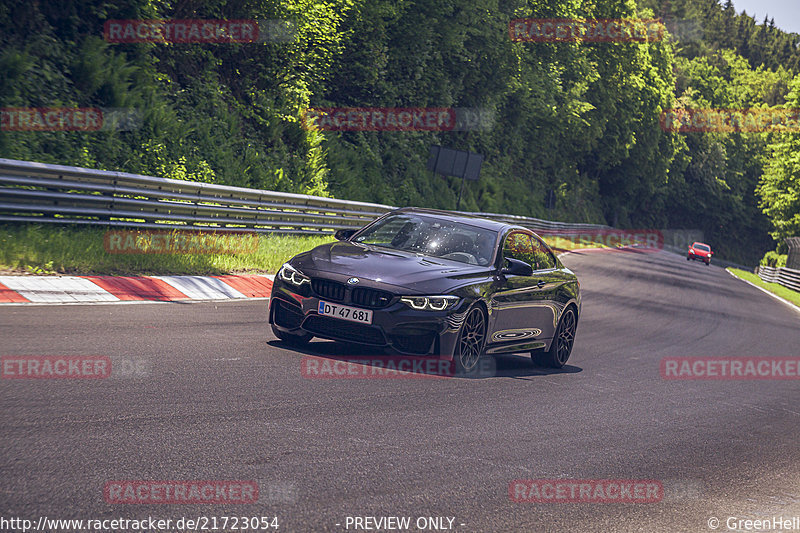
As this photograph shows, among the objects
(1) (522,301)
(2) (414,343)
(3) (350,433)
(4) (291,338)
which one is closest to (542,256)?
(1) (522,301)

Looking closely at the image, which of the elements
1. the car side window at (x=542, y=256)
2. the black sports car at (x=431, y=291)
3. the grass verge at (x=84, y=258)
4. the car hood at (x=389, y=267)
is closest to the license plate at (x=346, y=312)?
the black sports car at (x=431, y=291)

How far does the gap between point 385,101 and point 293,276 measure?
1174 inches

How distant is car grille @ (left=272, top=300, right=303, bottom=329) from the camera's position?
860 cm

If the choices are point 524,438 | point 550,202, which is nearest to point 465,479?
point 524,438

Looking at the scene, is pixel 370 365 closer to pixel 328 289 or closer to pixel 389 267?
pixel 328 289

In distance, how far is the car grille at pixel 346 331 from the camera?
820 centimetres

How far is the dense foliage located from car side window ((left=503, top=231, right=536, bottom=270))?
10010 millimetres

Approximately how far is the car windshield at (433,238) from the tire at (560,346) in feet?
5.08

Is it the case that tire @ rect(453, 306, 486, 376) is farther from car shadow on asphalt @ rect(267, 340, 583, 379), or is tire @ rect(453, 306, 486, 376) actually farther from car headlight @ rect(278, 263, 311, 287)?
car headlight @ rect(278, 263, 311, 287)

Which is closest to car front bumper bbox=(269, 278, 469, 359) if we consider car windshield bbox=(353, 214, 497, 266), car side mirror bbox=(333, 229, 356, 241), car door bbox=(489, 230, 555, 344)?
car door bbox=(489, 230, 555, 344)

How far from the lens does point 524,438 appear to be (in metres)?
6.63

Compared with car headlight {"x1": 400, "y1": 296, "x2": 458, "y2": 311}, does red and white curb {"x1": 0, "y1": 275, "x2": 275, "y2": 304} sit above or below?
A: below

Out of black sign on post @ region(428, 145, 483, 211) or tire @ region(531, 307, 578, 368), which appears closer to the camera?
tire @ region(531, 307, 578, 368)

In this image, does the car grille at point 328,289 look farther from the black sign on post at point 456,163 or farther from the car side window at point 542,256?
the black sign on post at point 456,163
